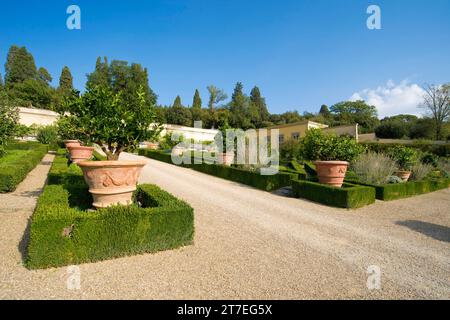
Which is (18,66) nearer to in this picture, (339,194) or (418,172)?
(339,194)

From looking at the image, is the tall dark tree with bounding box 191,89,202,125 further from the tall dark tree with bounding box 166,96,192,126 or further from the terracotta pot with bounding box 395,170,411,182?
the terracotta pot with bounding box 395,170,411,182

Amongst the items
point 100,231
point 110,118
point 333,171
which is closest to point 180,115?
point 333,171

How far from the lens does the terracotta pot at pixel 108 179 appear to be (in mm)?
4046

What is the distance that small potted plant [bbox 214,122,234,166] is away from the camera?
44.4 ft

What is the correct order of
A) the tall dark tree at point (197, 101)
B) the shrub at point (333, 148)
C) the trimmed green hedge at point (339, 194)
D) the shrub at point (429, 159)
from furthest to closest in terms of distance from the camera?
the tall dark tree at point (197, 101) → the shrub at point (429, 159) → the shrub at point (333, 148) → the trimmed green hedge at point (339, 194)

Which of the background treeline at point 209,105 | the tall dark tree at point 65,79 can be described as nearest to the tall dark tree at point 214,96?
the background treeline at point 209,105

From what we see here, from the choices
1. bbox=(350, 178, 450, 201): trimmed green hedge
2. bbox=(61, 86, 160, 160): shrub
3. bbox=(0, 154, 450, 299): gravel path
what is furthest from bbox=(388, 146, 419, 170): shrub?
bbox=(61, 86, 160, 160): shrub

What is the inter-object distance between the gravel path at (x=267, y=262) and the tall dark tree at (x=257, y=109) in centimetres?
4606

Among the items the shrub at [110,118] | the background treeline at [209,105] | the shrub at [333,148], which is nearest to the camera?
the shrub at [110,118]

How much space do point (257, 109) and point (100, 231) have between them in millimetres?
52946

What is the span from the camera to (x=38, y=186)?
767cm

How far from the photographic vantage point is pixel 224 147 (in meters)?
13.9

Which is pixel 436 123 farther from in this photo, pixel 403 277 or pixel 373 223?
pixel 403 277

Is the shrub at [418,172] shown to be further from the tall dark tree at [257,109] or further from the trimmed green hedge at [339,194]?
the tall dark tree at [257,109]
